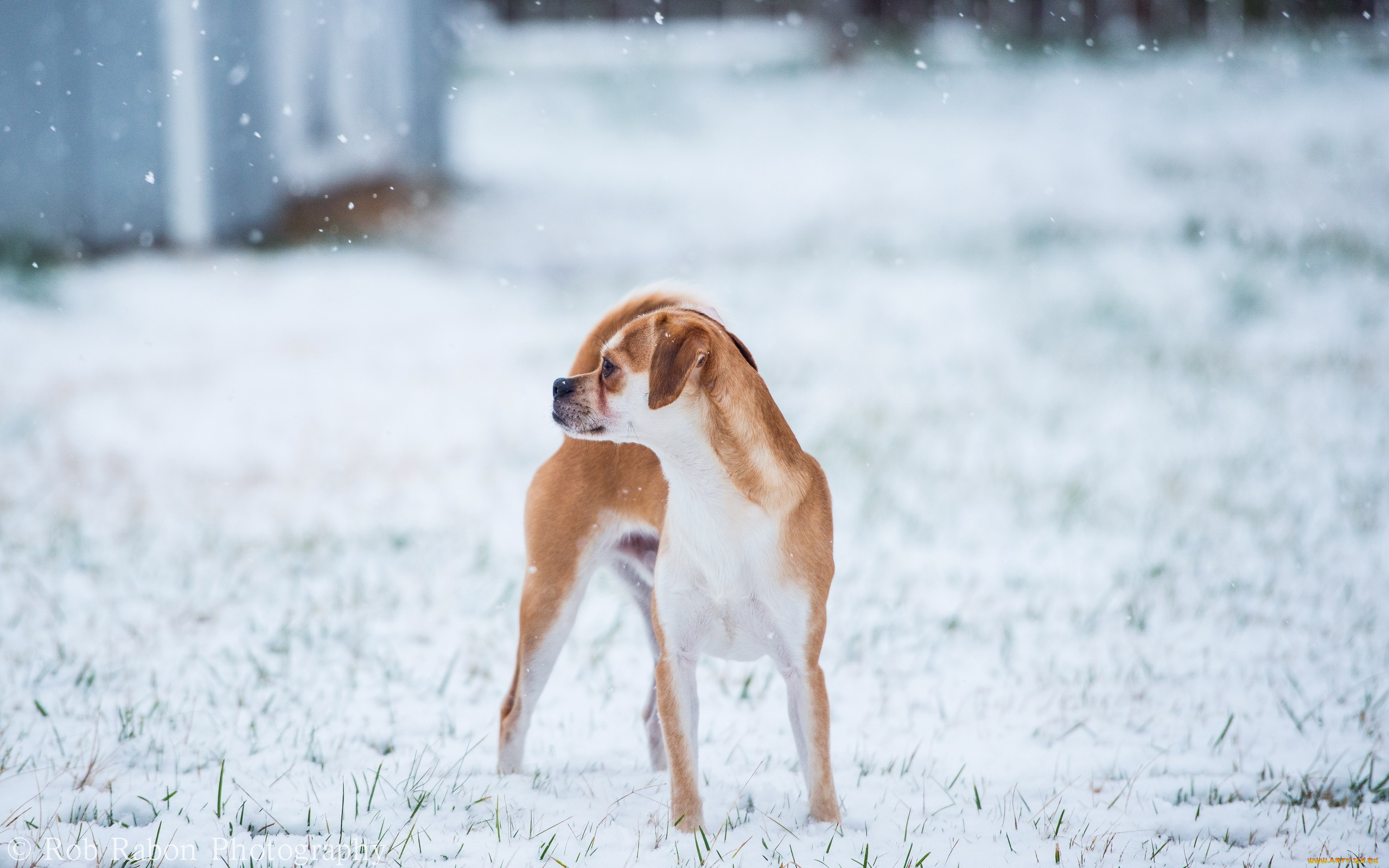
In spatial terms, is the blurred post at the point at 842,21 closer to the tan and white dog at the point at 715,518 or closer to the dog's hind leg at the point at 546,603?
the dog's hind leg at the point at 546,603

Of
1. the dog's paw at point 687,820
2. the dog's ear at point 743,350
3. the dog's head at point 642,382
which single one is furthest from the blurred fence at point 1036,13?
the dog's paw at point 687,820

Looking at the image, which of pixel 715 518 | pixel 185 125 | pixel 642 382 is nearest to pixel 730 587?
pixel 715 518

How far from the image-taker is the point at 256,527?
6008mm

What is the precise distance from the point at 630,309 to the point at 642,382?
0.55 metres

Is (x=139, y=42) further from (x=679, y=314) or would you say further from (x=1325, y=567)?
(x=1325, y=567)

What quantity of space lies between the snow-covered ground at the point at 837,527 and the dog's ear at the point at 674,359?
21.3 inches

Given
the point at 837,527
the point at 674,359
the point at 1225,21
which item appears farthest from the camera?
the point at 1225,21

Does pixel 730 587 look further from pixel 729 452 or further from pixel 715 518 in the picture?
pixel 729 452

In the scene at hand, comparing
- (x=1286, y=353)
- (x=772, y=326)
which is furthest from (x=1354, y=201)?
(x=772, y=326)

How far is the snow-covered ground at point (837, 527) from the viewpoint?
3.00 m

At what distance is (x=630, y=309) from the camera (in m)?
3.04

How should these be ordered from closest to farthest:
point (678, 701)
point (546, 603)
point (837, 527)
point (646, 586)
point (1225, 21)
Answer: point (678, 701), point (546, 603), point (646, 586), point (837, 527), point (1225, 21)

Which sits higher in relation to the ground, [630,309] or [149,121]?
[149,121]

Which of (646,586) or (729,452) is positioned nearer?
(729,452)
